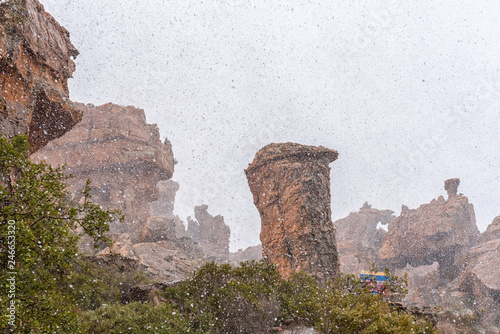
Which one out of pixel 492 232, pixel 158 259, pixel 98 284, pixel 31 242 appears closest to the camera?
pixel 31 242

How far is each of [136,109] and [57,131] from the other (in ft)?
102

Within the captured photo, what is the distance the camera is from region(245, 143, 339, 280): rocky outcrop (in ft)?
54.5

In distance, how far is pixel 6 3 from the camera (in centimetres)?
850

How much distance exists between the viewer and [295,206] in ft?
57.9

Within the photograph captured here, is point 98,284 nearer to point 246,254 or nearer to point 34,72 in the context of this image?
point 34,72

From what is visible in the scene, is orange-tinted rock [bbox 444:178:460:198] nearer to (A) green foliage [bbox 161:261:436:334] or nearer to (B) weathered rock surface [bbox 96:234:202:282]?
(B) weathered rock surface [bbox 96:234:202:282]

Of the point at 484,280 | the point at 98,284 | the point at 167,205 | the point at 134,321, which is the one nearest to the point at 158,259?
the point at 98,284

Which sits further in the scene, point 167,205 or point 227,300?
point 167,205

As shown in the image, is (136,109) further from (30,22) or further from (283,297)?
(283,297)

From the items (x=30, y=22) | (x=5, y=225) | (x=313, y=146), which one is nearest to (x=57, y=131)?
(x=30, y=22)

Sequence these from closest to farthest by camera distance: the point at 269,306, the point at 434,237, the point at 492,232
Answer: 1. the point at 269,306
2. the point at 434,237
3. the point at 492,232

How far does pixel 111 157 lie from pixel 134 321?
107 feet

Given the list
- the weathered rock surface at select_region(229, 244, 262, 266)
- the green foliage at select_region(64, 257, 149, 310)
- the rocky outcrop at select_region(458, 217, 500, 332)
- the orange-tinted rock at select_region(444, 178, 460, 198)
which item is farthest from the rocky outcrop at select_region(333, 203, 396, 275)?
the green foliage at select_region(64, 257, 149, 310)

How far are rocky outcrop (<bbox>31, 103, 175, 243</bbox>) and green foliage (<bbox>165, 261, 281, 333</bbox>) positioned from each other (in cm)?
2835
